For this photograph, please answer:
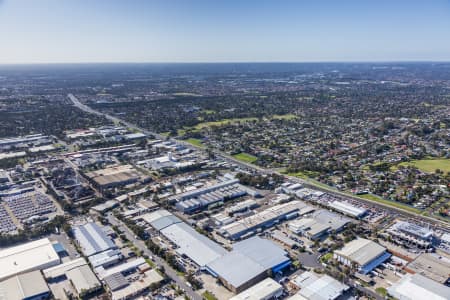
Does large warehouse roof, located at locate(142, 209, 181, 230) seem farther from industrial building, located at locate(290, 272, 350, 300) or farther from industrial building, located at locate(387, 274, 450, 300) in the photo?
industrial building, located at locate(387, 274, 450, 300)

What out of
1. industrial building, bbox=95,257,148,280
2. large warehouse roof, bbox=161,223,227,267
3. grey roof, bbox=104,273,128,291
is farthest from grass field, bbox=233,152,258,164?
grey roof, bbox=104,273,128,291

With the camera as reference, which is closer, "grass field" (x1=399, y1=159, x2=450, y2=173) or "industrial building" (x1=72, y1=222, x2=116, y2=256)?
"industrial building" (x1=72, y1=222, x2=116, y2=256)

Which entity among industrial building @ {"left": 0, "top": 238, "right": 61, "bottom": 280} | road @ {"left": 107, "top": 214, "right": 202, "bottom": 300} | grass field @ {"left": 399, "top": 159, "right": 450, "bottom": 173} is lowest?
road @ {"left": 107, "top": 214, "right": 202, "bottom": 300}

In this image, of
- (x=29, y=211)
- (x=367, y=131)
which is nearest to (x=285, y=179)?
(x=29, y=211)

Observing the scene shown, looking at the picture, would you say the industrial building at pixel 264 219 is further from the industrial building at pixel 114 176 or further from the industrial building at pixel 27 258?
the industrial building at pixel 114 176

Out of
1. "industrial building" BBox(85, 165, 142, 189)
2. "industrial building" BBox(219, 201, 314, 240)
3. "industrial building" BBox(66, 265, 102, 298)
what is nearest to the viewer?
"industrial building" BBox(66, 265, 102, 298)

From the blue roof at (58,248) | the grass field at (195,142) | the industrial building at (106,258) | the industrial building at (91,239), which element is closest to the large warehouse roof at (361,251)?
the industrial building at (106,258)

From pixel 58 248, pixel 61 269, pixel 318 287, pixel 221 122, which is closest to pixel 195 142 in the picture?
pixel 221 122

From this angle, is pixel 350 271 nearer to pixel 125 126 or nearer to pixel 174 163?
pixel 174 163

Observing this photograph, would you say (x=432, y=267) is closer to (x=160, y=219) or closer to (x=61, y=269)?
(x=160, y=219)
